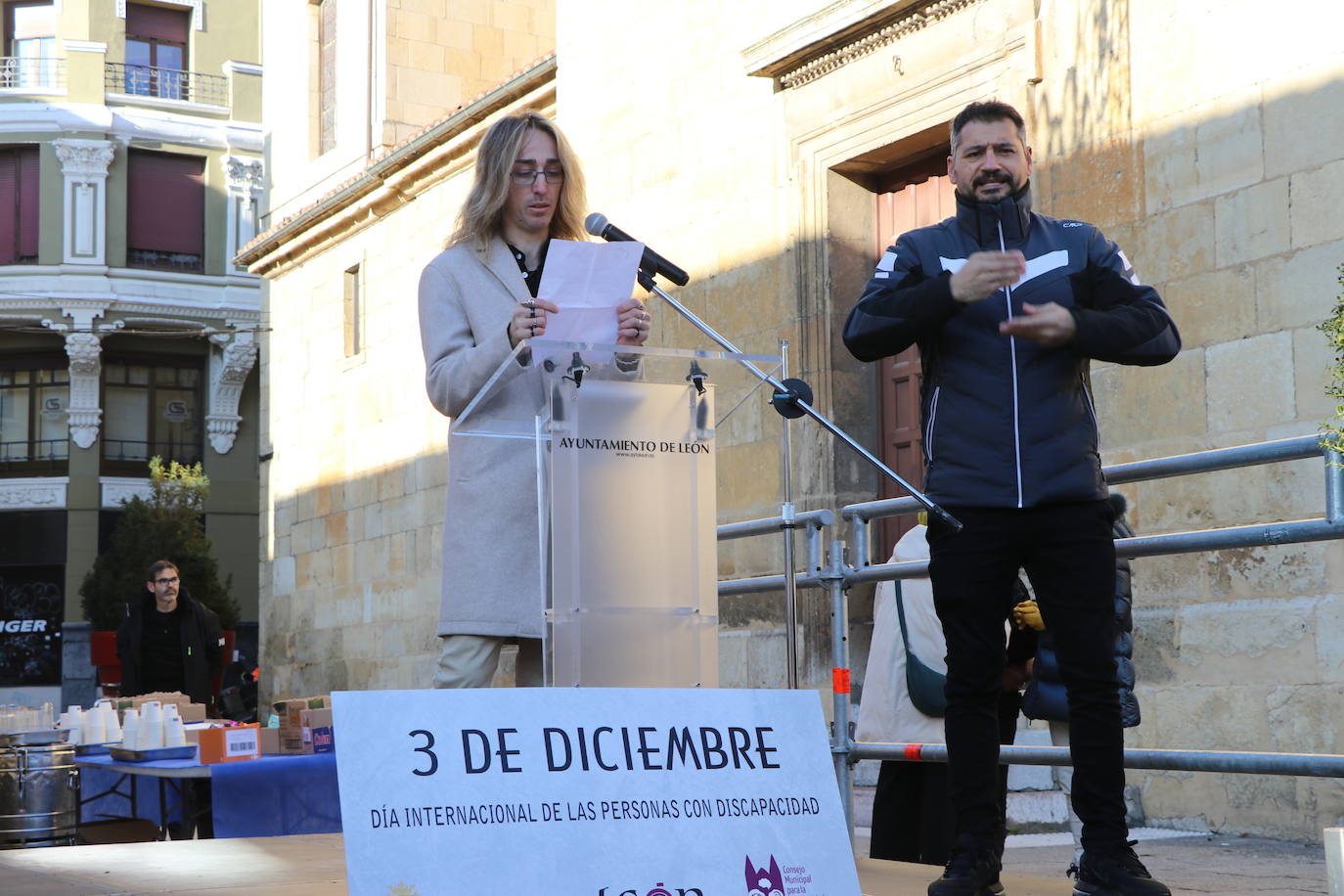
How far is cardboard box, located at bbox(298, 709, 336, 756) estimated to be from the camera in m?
6.95

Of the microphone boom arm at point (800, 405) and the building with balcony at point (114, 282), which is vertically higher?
the building with balcony at point (114, 282)

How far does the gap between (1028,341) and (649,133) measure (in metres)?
7.57

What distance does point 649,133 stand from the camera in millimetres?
10719

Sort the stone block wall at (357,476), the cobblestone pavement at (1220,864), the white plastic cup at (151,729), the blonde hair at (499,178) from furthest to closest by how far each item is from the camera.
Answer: the stone block wall at (357,476), the white plastic cup at (151,729), the cobblestone pavement at (1220,864), the blonde hair at (499,178)

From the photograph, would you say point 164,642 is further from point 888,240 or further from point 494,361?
point 494,361

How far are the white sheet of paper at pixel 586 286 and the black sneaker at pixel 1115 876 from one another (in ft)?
4.91

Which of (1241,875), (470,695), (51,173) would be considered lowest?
(1241,875)

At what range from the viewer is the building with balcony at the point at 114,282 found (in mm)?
29859

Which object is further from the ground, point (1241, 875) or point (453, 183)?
point (453, 183)

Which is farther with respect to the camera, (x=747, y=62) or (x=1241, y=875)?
(x=747, y=62)

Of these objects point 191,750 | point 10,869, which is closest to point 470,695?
point 10,869

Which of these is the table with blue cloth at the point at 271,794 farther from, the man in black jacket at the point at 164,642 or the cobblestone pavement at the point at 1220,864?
the man in black jacket at the point at 164,642

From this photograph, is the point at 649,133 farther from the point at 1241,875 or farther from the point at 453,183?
the point at 1241,875

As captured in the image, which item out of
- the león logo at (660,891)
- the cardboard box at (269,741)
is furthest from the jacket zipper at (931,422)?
the cardboard box at (269,741)
